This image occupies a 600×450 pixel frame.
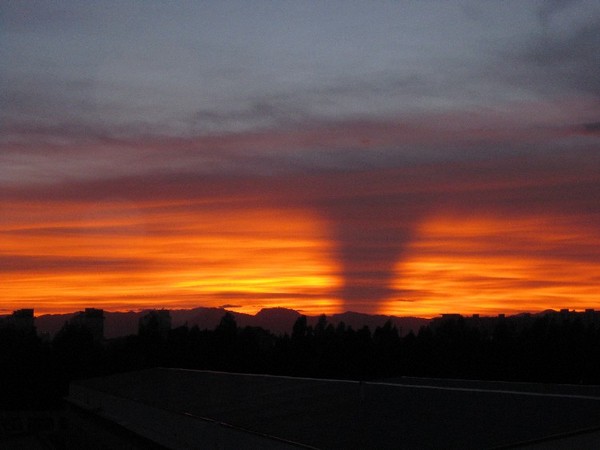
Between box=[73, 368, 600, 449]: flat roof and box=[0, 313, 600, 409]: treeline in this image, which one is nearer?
box=[73, 368, 600, 449]: flat roof

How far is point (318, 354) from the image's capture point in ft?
358

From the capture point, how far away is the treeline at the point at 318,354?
89.6 m

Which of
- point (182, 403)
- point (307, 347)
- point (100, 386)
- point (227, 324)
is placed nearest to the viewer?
point (182, 403)

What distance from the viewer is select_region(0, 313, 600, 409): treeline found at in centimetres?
8962

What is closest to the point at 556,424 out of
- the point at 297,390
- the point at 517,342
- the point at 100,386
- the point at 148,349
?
the point at 297,390

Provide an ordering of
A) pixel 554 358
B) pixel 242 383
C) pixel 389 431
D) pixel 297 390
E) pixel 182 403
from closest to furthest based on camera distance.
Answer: pixel 389 431
pixel 297 390
pixel 182 403
pixel 242 383
pixel 554 358

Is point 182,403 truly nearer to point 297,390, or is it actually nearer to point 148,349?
point 297,390

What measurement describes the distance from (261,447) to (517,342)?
75.9m

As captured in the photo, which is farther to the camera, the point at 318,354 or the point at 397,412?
the point at 318,354

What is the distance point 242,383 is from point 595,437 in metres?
21.6

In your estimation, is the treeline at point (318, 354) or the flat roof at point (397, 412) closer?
the flat roof at point (397, 412)

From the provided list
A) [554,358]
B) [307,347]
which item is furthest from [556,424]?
[307,347]

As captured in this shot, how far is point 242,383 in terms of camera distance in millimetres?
38031

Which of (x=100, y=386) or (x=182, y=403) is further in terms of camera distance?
(x=100, y=386)
